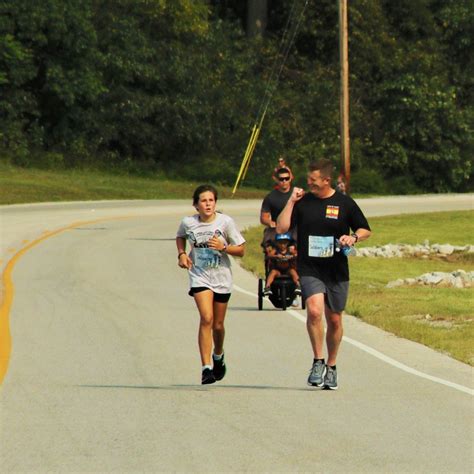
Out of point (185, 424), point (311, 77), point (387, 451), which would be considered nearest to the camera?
point (387, 451)

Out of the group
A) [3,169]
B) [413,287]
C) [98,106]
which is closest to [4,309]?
[413,287]

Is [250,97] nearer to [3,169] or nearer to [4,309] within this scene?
[3,169]

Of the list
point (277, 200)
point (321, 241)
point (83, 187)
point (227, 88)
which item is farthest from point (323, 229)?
point (227, 88)

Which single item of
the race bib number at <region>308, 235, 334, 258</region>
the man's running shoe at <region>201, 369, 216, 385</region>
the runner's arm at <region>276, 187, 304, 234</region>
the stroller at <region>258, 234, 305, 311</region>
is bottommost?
the stroller at <region>258, 234, 305, 311</region>

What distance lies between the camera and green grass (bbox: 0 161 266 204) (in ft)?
177

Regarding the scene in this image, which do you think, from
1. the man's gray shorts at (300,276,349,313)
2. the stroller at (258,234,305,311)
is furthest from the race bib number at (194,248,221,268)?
the stroller at (258,234,305,311)

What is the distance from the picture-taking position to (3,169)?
58.6 metres

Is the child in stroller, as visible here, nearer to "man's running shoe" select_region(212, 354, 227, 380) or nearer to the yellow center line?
the yellow center line

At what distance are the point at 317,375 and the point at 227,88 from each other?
55.4 m

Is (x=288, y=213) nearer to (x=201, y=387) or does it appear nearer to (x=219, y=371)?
(x=219, y=371)

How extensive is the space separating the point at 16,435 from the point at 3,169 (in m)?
49.3

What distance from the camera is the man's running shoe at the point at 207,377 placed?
12.3 metres

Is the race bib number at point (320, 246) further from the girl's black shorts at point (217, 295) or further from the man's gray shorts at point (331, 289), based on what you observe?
the girl's black shorts at point (217, 295)

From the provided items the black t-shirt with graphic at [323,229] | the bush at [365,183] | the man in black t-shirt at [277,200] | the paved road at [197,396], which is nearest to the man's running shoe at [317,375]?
the paved road at [197,396]
